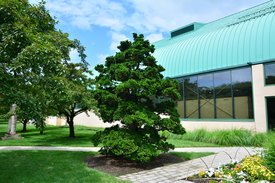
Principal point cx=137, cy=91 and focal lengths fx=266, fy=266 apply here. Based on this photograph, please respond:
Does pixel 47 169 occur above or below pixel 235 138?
below

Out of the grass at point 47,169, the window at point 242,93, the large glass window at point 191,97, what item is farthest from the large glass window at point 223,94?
the grass at point 47,169

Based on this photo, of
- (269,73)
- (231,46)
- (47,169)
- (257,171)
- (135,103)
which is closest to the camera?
(257,171)

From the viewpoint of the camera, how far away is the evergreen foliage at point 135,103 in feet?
26.9

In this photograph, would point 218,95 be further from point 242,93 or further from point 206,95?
point 242,93

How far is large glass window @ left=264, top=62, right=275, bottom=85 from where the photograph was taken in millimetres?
14539

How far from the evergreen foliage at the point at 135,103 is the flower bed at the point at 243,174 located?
1824 millimetres

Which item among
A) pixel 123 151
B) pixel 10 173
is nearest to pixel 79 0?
pixel 123 151

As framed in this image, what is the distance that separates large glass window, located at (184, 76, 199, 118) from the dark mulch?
9.29 metres

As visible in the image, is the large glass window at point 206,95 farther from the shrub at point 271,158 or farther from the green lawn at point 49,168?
the shrub at point 271,158

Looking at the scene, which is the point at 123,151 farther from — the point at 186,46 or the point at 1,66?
the point at 186,46

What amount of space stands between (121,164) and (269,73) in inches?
416

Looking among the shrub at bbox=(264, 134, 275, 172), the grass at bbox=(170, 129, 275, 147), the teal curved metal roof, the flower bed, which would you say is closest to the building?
the teal curved metal roof

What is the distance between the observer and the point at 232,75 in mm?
16625

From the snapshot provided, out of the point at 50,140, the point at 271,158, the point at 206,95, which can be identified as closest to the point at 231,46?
the point at 206,95
